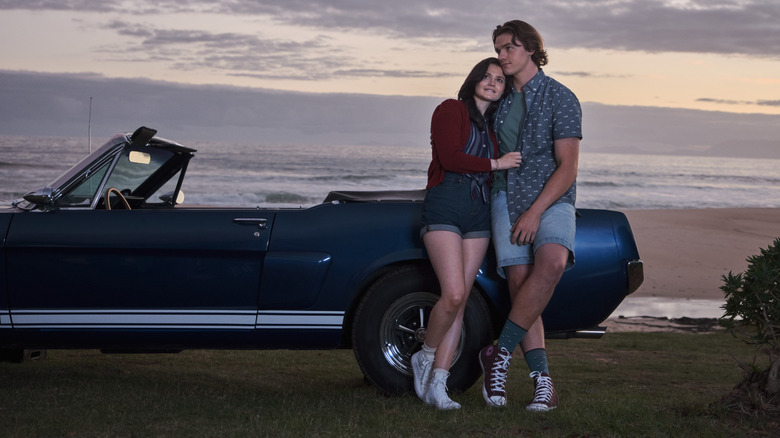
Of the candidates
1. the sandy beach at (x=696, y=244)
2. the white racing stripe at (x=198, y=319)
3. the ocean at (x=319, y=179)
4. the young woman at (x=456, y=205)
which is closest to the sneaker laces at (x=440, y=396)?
the young woman at (x=456, y=205)

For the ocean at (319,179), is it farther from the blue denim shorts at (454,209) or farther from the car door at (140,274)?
the blue denim shorts at (454,209)

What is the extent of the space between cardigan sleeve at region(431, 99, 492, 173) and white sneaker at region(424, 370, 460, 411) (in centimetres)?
103

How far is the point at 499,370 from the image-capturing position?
13.9 feet

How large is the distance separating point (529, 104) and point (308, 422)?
6.21 ft

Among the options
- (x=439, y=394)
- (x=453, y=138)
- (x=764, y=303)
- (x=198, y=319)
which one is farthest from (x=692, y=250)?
(x=198, y=319)

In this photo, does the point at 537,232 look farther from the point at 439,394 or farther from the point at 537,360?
the point at 439,394

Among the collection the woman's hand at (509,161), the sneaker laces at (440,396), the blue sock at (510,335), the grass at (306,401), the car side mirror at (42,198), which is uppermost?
the woman's hand at (509,161)

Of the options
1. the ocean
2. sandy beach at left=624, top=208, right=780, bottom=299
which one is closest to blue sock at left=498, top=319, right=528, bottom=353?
sandy beach at left=624, top=208, right=780, bottom=299

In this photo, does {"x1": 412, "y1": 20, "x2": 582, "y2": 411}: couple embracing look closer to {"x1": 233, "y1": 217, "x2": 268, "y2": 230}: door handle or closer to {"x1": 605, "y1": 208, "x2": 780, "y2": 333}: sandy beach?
{"x1": 233, "y1": 217, "x2": 268, "y2": 230}: door handle

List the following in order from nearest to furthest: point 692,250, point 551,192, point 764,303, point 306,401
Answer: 1. point 764,303
2. point 551,192
3. point 306,401
4. point 692,250

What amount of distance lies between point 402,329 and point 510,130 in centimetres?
119

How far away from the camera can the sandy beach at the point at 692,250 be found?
31.7 feet

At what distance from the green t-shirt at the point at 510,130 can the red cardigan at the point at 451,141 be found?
0.72 ft

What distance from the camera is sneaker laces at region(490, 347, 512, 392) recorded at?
4.23 m
